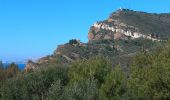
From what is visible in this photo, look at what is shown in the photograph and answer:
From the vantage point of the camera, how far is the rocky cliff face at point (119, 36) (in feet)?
456

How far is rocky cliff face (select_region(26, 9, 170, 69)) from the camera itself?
5468 inches

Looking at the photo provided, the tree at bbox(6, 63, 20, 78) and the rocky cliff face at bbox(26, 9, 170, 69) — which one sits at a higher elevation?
the rocky cliff face at bbox(26, 9, 170, 69)

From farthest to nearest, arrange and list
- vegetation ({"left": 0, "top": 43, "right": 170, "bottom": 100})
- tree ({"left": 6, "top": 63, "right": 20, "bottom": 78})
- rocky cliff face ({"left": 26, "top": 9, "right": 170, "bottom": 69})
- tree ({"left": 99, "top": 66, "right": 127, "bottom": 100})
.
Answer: rocky cliff face ({"left": 26, "top": 9, "right": 170, "bottom": 69}) → tree ({"left": 6, "top": 63, "right": 20, "bottom": 78}) → tree ({"left": 99, "top": 66, "right": 127, "bottom": 100}) → vegetation ({"left": 0, "top": 43, "right": 170, "bottom": 100})

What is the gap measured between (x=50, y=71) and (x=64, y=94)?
36.5 m

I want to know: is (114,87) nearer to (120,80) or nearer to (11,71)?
(120,80)

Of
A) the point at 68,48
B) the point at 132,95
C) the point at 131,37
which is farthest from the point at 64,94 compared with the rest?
the point at 131,37

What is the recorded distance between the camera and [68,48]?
15138 cm

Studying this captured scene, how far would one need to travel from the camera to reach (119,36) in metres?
170

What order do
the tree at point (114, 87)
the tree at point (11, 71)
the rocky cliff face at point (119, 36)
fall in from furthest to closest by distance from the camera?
the rocky cliff face at point (119, 36)
the tree at point (11, 71)
the tree at point (114, 87)

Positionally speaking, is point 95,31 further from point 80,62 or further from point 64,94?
point 64,94

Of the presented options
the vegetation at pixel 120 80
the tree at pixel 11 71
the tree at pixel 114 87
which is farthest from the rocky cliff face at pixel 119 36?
the tree at pixel 114 87

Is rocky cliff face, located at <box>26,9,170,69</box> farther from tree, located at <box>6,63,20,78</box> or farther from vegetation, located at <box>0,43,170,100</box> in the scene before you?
vegetation, located at <box>0,43,170,100</box>

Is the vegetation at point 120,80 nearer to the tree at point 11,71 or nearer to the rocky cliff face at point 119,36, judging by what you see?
the tree at point 11,71

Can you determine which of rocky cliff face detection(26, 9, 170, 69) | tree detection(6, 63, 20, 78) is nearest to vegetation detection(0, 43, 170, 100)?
tree detection(6, 63, 20, 78)
